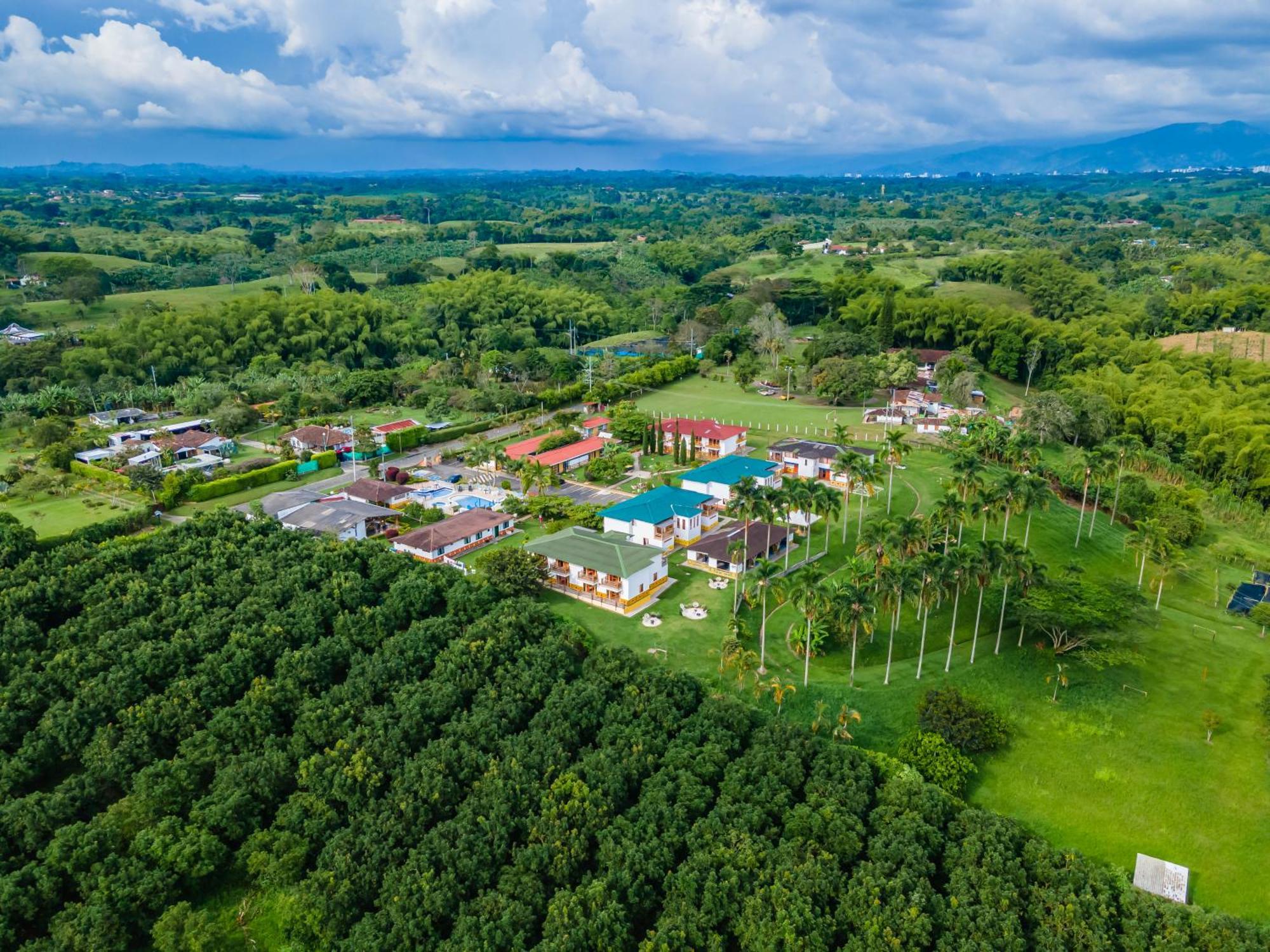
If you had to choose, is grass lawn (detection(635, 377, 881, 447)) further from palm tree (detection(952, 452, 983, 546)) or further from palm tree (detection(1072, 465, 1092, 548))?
palm tree (detection(952, 452, 983, 546))

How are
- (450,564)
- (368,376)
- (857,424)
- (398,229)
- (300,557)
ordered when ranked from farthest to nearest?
(398,229)
(368,376)
(857,424)
(450,564)
(300,557)

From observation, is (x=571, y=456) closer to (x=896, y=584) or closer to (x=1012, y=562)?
(x=896, y=584)

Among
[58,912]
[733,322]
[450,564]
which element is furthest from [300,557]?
[733,322]

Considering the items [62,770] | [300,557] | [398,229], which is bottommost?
[62,770]

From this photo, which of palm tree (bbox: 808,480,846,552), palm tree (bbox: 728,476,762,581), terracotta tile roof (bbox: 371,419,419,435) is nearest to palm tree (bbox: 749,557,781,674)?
palm tree (bbox: 728,476,762,581)

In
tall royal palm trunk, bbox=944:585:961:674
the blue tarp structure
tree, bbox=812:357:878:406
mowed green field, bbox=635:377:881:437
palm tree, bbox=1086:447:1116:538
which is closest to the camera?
tall royal palm trunk, bbox=944:585:961:674

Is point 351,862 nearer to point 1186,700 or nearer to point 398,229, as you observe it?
point 1186,700

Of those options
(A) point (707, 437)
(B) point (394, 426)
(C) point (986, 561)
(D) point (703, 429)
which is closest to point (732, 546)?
(C) point (986, 561)
